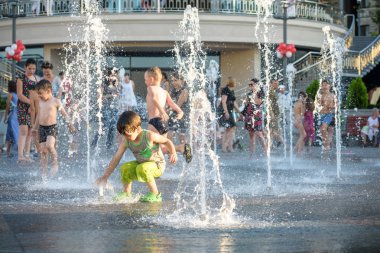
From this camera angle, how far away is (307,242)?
6.70 metres

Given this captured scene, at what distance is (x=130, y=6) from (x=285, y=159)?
66.5 feet

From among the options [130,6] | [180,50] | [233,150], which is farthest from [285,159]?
[180,50]

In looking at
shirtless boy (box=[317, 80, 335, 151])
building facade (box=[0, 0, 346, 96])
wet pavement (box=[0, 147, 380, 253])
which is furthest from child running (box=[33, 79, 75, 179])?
building facade (box=[0, 0, 346, 96])

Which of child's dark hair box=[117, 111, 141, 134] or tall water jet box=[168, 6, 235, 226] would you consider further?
child's dark hair box=[117, 111, 141, 134]

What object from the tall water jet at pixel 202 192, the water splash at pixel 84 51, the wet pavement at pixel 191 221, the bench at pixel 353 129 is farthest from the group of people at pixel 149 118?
the water splash at pixel 84 51

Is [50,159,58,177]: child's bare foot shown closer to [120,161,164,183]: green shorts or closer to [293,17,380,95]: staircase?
[120,161,164,183]: green shorts

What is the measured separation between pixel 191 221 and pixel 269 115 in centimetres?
1224

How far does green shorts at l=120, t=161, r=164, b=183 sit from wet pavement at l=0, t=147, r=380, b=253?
0.27 m

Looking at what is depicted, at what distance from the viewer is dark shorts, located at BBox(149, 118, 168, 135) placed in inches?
484

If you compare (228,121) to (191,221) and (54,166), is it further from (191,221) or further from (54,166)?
(191,221)

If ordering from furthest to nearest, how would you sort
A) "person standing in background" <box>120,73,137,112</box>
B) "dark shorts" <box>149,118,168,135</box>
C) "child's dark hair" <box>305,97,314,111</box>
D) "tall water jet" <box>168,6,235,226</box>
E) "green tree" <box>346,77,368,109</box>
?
"green tree" <box>346,77,368,109</box> < "person standing in background" <box>120,73,137,112</box> < "child's dark hair" <box>305,97,314,111</box> < "dark shorts" <box>149,118,168,135</box> < "tall water jet" <box>168,6,235,226</box>

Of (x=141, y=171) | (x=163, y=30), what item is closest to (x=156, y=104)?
(x=141, y=171)

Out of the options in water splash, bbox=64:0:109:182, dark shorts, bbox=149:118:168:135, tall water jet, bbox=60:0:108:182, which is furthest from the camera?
tall water jet, bbox=60:0:108:182

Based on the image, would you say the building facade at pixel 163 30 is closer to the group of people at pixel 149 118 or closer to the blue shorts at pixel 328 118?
the group of people at pixel 149 118
